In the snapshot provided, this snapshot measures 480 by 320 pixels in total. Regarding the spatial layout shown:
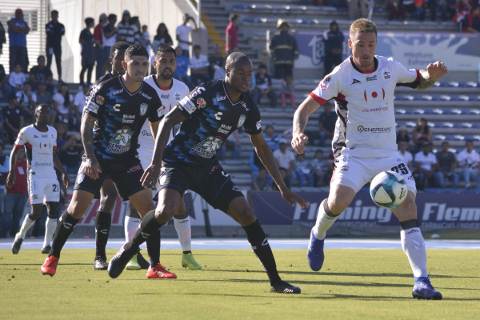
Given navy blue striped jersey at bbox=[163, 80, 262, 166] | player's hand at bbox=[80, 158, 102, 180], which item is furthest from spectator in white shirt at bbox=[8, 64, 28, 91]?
navy blue striped jersey at bbox=[163, 80, 262, 166]

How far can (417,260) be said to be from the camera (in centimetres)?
1118

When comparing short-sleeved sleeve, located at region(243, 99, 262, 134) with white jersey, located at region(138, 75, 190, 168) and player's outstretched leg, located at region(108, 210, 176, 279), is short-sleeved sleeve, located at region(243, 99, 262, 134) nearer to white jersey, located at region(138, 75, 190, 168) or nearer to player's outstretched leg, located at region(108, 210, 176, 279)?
player's outstretched leg, located at region(108, 210, 176, 279)

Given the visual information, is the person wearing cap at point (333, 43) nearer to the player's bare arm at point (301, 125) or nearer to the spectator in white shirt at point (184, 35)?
the spectator in white shirt at point (184, 35)

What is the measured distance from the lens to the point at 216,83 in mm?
12031

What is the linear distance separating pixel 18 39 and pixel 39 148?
36.9 ft

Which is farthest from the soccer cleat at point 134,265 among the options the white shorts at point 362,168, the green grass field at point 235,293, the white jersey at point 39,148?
the white jersey at point 39,148

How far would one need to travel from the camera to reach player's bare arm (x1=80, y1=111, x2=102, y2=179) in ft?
40.9

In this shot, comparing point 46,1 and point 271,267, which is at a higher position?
point 46,1

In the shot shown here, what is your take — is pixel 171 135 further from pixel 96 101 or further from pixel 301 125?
pixel 301 125

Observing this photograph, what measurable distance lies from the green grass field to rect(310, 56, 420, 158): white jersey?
1439mm

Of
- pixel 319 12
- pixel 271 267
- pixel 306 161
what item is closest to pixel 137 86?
pixel 271 267

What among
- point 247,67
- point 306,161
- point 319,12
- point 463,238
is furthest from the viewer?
point 319,12

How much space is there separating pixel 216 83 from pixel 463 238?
1539 centimetres

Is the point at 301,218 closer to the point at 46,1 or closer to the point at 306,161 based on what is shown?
the point at 306,161
